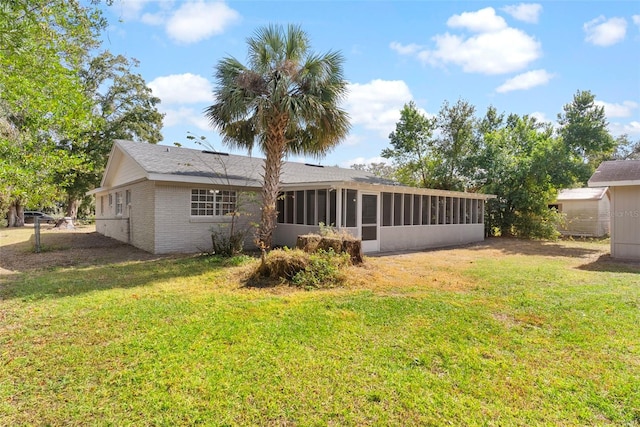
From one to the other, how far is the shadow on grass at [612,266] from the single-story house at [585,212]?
1164 cm

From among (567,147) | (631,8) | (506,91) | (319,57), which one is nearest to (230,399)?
(319,57)

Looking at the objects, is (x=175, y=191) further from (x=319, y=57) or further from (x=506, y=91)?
(x=506, y=91)

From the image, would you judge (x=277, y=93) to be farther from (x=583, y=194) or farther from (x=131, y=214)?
(x=583, y=194)

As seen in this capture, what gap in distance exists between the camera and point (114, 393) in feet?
10.0

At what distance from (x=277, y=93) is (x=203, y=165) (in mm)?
5410

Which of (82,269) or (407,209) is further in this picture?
(407,209)

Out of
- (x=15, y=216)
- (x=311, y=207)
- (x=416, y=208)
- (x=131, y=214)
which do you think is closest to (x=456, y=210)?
(x=416, y=208)

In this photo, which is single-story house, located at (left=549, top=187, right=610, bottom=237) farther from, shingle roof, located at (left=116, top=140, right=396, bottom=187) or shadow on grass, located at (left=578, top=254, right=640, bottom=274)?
shingle roof, located at (left=116, top=140, right=396, bottom=187)

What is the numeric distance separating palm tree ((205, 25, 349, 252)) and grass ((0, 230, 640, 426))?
17.8 feet

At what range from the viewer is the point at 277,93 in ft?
32.4

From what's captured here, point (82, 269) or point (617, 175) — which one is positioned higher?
point (617, 175)

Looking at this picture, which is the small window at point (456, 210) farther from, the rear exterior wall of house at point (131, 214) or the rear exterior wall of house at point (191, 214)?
the rear exterior wall of house at point (131, 214)

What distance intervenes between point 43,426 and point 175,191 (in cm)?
1024

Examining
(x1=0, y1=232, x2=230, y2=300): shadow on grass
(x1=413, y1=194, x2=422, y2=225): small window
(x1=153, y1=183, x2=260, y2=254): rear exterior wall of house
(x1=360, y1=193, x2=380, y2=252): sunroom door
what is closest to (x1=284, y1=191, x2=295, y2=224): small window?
(x1=153, y1=183, x2=260, y2=254): rear exterior wall of house
